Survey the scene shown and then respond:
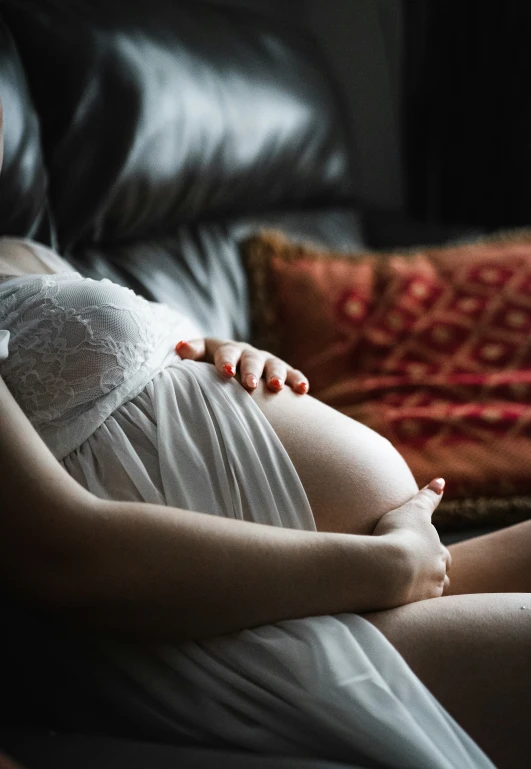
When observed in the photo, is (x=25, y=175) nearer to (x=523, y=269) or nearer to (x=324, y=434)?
(x=324, y=434)

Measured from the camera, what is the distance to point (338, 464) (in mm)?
850

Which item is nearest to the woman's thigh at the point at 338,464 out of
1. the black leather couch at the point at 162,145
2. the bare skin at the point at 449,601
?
the bare skin at the point at 449,601

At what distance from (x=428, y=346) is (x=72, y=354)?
777 millimetres

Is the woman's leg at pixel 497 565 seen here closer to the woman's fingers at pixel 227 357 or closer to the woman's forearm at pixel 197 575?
the woman's forearm at pixel 197 575

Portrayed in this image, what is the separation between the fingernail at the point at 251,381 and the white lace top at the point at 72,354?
0.32 ft

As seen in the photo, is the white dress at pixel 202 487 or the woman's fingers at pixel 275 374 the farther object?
the woman's fingers at pixel 275 374

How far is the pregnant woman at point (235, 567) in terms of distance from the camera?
0.66 m

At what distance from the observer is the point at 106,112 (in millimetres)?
1304

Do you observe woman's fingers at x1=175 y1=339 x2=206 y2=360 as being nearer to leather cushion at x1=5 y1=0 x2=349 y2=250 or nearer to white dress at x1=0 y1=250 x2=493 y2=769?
white dress at x1=0 y1=250 x2=493 y2=769

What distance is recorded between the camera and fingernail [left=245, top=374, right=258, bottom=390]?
35.3 inches

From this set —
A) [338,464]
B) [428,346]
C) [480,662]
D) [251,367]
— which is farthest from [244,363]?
[428,346]

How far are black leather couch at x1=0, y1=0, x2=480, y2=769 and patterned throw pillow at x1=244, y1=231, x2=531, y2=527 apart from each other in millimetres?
115

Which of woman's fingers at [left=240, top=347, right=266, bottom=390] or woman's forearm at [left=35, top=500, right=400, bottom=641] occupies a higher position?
woman's fingers at [left=240, top=347, right=266, bottom=390]

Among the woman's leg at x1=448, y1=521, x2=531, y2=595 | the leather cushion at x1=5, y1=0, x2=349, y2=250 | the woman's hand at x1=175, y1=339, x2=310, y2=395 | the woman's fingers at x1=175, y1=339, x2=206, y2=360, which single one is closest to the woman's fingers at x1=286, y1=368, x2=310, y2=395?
the woman's hand at x1=175, y1=339, x2=310, y2=395
